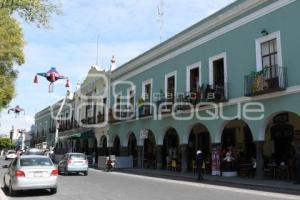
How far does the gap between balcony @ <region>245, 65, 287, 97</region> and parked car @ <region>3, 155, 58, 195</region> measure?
10.0m

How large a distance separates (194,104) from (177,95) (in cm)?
255

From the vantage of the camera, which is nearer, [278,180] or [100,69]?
[278,180]

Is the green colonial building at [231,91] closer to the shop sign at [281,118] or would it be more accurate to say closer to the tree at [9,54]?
the shop sign at [281,118]

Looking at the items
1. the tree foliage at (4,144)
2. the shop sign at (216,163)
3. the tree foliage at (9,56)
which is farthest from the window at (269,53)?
the tree foliage at (4,144)

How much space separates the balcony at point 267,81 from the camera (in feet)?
61.2

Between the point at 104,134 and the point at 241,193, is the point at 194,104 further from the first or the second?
the point at 104,134

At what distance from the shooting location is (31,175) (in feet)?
46.8

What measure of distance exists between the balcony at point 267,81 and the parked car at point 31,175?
32.8ft

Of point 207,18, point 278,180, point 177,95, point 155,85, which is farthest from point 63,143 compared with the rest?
point 278,180

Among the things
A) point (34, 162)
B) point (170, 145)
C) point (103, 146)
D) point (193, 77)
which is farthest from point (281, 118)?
point (103, 146)

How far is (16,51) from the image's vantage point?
72.6 feet

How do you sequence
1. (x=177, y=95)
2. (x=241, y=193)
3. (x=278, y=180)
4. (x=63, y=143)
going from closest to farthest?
1. (x=241, y=193)
2. (x=278, y=180)
3. (x=177, y=95)
4. (x=63, y=143)

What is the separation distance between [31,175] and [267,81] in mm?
11030

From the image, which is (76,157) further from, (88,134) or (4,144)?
(4,144)
